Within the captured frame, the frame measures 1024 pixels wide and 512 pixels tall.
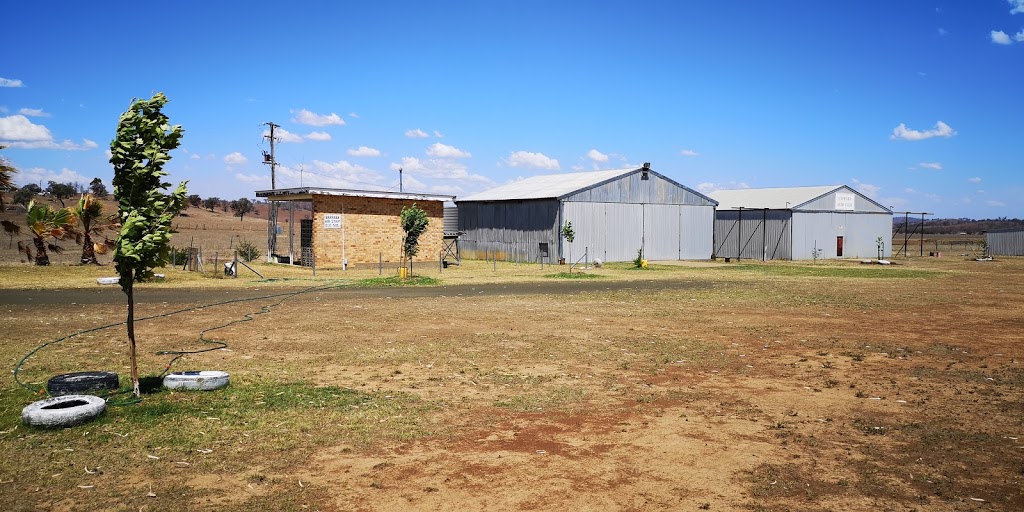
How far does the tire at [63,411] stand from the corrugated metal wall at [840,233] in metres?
51.6

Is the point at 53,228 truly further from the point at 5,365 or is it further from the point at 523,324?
the point at 523,324

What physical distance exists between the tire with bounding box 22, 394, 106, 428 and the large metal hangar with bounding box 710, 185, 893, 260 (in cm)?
5023

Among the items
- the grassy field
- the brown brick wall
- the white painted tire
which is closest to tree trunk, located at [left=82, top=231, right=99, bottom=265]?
the brown brick wall

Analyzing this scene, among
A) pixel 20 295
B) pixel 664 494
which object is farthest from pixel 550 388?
pixel 20 295

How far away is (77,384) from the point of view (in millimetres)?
9266

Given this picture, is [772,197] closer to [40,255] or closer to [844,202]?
[844,202]

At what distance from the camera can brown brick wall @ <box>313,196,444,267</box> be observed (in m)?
37.8

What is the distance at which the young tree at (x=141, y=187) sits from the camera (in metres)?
8.95

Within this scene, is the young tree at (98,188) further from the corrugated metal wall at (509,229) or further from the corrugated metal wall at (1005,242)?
the corrugated metal wall at (1005,242)

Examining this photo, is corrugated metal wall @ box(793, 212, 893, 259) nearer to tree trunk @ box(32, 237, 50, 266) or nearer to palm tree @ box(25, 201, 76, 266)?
palm tree @ box(25, 201, 76, 266)

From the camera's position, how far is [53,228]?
3017 centimetres

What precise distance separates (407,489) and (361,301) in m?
15.7

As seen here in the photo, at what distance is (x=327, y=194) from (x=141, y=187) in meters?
28.9

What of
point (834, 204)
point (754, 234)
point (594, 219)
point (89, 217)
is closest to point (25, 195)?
point (89, 217)
